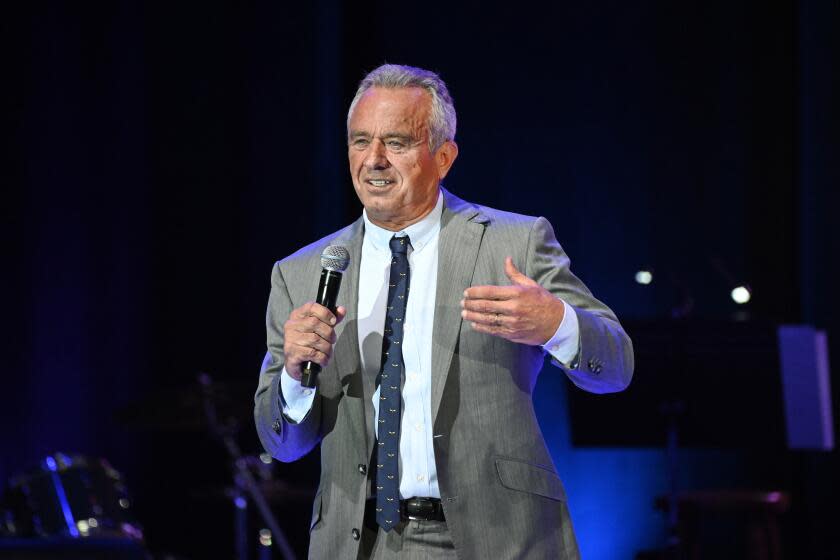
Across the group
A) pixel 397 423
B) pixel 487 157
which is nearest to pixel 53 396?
pixel 487 157

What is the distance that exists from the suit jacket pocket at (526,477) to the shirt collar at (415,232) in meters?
0.51

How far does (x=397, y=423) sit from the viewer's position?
2104 mm

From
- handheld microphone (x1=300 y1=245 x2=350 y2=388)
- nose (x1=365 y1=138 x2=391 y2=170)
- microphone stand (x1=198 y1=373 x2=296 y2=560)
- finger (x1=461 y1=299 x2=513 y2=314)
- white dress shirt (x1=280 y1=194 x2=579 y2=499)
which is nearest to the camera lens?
finger (x1=461 y1=299 x2=513 y2=314)

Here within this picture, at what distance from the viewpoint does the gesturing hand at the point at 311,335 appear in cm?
197

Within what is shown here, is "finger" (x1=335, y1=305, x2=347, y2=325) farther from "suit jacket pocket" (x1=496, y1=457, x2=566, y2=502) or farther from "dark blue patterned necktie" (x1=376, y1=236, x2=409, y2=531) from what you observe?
"suit jacket pocket" (x1=496, y1=457, x2=566, y2=502)

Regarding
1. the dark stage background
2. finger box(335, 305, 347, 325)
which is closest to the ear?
finger box(335, 305, 347, 325)

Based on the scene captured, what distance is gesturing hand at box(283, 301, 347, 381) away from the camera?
1975mm

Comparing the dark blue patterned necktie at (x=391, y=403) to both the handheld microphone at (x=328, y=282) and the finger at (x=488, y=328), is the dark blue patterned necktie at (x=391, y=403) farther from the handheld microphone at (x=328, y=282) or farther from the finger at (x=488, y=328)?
the finger at (x=488, y=328)

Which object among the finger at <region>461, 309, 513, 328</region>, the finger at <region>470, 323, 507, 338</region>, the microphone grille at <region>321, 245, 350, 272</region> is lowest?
the finger at <region>470, 323, 507, 338</region>

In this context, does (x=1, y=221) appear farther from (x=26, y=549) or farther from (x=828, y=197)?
(x=828, y=197)

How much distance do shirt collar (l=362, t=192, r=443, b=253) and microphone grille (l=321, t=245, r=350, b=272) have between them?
0.19 m

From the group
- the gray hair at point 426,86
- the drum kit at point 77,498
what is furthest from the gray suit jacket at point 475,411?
the drum kit at point 77,498

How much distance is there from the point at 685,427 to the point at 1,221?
10.2ft

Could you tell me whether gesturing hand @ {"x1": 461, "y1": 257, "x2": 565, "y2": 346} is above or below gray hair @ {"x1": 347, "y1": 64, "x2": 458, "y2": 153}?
below
